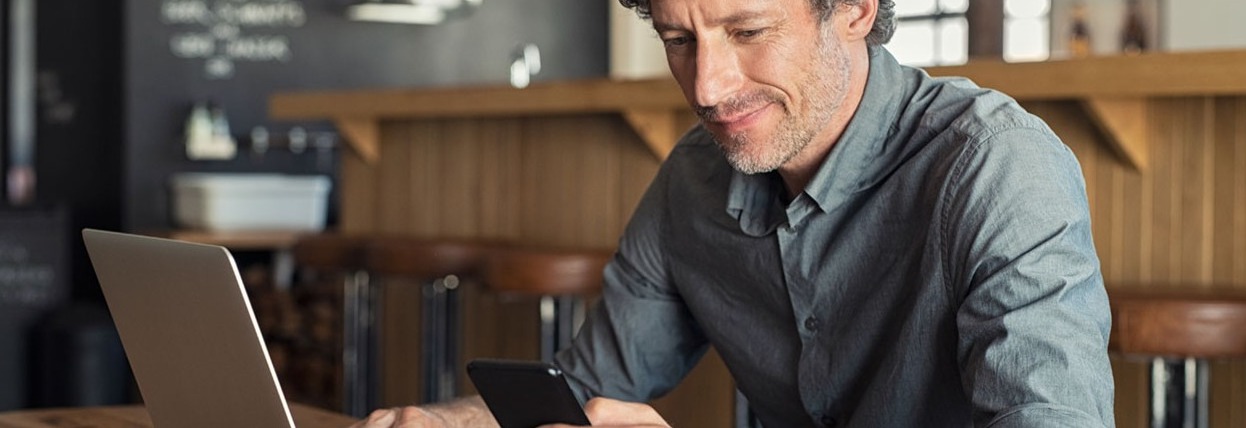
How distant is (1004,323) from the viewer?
1240mm

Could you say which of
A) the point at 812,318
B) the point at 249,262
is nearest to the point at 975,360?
the point at 812,318

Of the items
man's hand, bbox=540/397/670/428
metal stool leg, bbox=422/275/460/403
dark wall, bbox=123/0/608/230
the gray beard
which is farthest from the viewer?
dark wall, bbox=123/0/608/230

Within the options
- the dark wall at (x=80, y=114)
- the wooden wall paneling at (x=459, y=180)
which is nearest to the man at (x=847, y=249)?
the wooden wall paneling at (x=459, y=180)

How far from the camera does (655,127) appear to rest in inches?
138

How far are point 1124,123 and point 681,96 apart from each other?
85 cm

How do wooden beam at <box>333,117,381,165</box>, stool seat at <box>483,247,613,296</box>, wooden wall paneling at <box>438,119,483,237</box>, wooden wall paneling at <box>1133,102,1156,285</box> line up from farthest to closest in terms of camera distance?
1. wooden beam at <box>333,117,381,165</box>
2. wooden wall paneling at <box>438,119,483,237</box>
3. stool seat at <box>483,247,613,296</box>
4. wooden wall paneling at <box>1133,102,1156,285</box>

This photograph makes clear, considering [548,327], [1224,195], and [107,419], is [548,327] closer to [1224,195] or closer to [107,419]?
[1224,195]

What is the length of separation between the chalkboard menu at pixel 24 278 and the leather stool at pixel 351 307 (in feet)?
4.82

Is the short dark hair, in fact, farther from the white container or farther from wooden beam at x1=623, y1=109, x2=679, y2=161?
the white container

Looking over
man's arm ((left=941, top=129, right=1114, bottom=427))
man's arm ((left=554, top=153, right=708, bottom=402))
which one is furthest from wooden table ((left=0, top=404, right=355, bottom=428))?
man's arm ((left=941, top=129, right=1114, bottom=427))

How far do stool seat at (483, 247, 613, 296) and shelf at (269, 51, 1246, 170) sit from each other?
347mm

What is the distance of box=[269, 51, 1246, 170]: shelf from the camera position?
2469 mm

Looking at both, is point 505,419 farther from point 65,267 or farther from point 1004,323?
point 65,267

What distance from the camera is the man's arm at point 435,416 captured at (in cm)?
147
